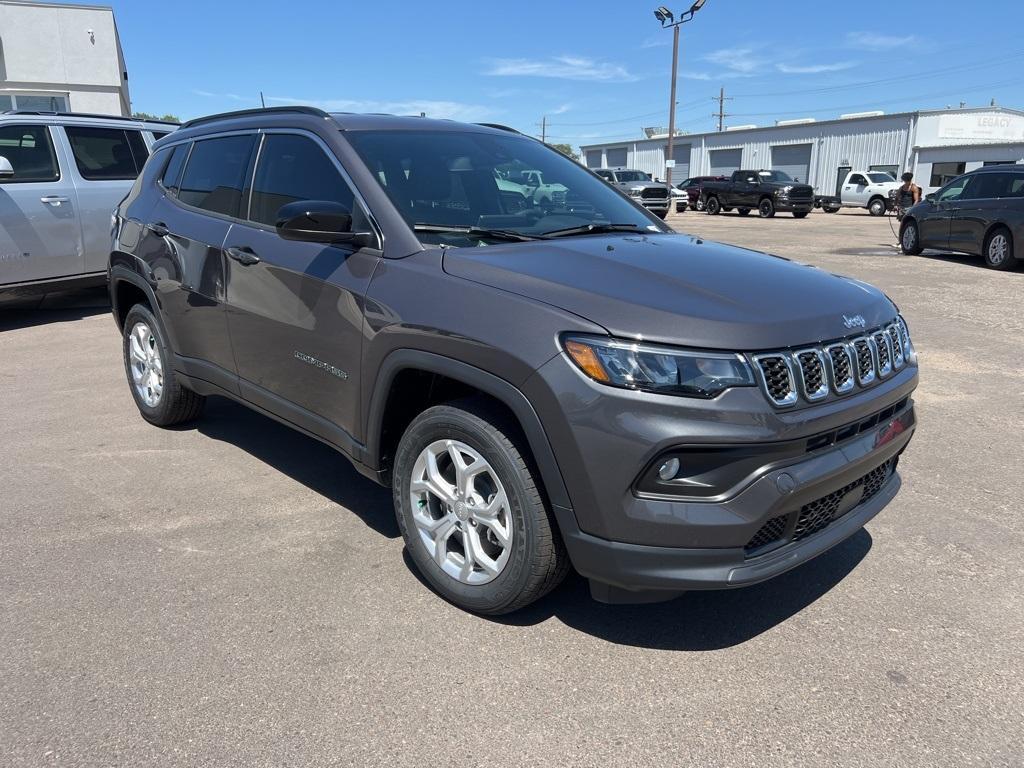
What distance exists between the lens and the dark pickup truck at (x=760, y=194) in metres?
31.3

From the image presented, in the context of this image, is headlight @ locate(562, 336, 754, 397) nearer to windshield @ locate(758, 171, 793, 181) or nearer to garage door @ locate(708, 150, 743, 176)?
windshield @ locate(758, 171, 793, 181)

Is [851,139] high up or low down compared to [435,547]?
up

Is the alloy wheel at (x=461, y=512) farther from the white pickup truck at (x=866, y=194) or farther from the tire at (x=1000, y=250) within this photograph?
the white pickup truck at (x=866, y=194)

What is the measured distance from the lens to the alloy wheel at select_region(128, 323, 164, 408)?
5055mm

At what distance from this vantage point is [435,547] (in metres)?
3.10

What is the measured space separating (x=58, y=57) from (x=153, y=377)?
82.6ft

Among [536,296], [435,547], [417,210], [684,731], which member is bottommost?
[684,731]

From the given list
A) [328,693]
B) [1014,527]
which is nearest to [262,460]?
[328,693]

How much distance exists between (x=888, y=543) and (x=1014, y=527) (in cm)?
71

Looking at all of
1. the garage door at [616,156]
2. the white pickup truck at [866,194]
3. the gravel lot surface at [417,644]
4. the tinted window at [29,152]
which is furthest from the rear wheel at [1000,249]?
the garage door at [616,156]

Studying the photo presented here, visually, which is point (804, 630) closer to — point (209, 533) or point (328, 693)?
point (328, 693)

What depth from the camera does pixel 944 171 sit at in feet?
139

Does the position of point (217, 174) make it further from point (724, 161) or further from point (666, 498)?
point (724, 161)

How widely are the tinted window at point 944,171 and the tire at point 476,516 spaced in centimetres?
4672
